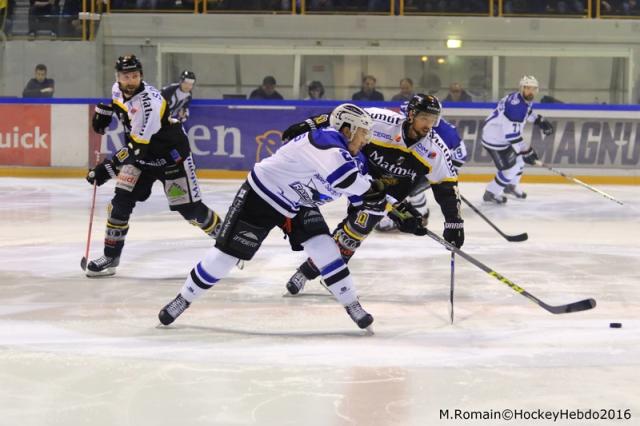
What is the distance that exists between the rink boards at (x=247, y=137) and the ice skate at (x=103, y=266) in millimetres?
6061

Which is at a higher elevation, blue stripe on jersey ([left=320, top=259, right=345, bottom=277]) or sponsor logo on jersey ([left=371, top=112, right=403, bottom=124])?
sponsor logo on jersey ([left=371, top=112, right=403, bottom=124])

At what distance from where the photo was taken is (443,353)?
177 inches

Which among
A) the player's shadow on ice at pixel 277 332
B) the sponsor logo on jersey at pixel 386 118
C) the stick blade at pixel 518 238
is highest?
the sponsor logo on jersey at pixel 386 118

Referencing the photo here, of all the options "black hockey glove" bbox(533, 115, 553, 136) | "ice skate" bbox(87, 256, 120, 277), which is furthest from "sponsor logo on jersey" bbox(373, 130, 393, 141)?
"black hockey glove" bbox(533, 115, 553, 136)

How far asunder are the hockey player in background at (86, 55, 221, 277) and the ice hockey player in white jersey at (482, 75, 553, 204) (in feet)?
15.5

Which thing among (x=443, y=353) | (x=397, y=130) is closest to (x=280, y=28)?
(x=397, y=130)

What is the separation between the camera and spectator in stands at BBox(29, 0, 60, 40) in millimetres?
13953

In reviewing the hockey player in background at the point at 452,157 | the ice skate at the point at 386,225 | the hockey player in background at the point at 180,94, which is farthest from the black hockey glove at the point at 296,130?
the hockey player in background at the point at 180,94

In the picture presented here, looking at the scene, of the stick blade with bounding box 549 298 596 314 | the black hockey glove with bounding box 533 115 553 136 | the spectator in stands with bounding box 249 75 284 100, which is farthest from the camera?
the spectator in stands with bounding box 249 75 284 100

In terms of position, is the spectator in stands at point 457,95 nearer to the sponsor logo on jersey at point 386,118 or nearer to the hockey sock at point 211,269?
the sponsor logo on jersey at point 386,118

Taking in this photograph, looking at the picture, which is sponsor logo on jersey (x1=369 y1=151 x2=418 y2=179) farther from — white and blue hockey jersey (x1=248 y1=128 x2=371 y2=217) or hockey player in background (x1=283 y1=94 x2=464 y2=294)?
white and blue hockey jersey (x1=248 y1=128 x2=371 y2=217)

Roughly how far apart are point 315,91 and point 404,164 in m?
7.35

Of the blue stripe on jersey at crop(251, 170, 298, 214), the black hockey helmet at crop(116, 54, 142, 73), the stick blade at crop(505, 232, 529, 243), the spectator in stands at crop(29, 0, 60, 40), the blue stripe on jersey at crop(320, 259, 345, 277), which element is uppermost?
the spectator in stands at crop(29, 0, 60, 40)

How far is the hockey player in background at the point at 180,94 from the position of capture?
39.8ft
